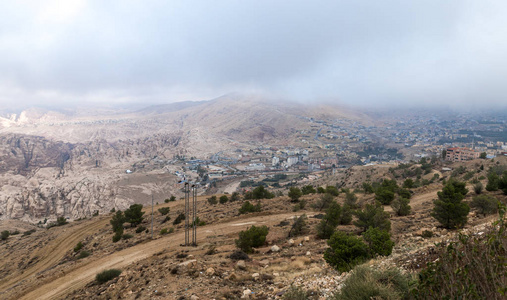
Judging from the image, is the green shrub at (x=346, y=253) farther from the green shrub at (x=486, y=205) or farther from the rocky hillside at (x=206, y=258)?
the green shrub at (x=486, y=205)

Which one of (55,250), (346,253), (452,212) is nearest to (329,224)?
(452,212)

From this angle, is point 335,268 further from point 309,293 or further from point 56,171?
point 56,171

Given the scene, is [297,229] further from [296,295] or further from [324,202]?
[296,295]

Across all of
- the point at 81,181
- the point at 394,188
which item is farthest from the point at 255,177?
the point at 394,188

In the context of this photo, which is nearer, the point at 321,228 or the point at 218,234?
the point at 321,228

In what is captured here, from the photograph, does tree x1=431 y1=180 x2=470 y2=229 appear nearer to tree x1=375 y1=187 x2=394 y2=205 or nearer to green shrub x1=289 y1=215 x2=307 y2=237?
green shrub x1=289 y1=215 x2=307 y2=237

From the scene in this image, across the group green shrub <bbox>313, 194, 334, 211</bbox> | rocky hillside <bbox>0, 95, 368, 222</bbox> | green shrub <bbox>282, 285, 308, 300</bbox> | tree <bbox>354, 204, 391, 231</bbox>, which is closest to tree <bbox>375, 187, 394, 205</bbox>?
green shrub <bbox>313, 194, 334, 211</bbox>
